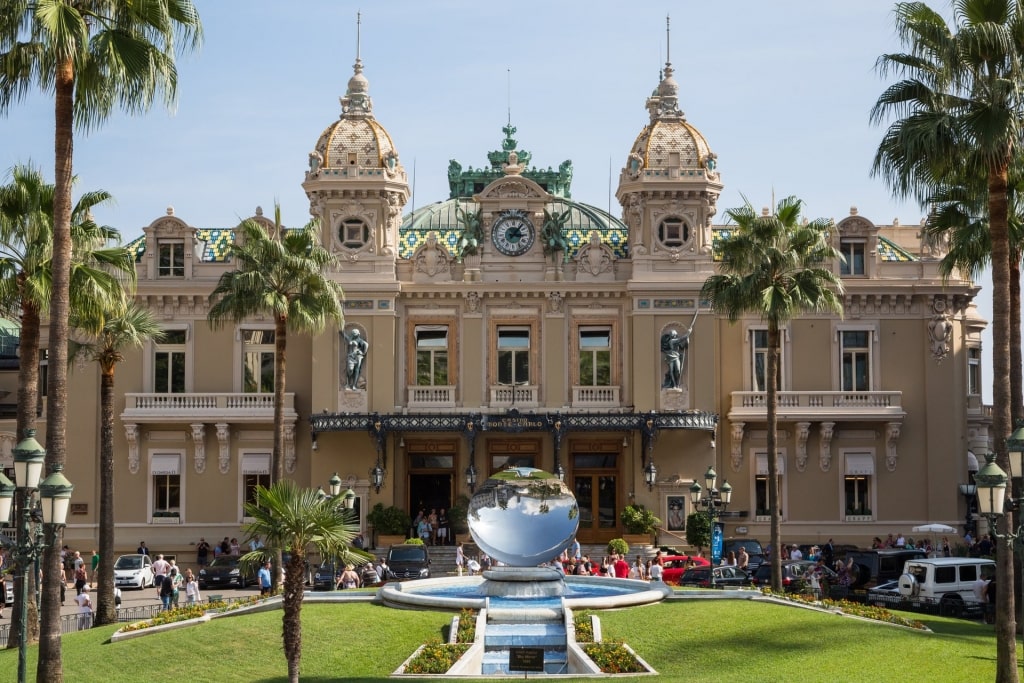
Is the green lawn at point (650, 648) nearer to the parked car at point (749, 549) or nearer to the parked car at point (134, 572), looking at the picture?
the parked car at point (749, 549)

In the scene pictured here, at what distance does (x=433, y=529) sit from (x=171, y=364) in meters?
12.3

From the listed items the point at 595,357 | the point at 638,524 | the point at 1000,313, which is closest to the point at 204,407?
the point at 595,357

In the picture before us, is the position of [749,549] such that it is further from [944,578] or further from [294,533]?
[294,533]

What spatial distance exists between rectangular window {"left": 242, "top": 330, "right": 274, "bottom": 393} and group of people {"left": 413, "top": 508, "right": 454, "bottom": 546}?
26.0 ft

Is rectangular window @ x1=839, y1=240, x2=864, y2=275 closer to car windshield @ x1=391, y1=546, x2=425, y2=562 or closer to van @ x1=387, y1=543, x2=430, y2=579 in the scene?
van @ x1=387, y1=543, x2=430, y2=579

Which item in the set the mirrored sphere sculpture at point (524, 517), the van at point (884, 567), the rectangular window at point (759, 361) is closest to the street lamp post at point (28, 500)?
the mirrored sphere sculpture at point (524, 517)

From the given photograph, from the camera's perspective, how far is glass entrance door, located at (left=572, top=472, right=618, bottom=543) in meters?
54.7

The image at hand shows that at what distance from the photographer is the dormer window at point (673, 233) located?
54.8 meters

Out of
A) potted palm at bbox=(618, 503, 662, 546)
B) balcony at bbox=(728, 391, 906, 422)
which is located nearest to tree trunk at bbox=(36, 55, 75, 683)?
potted palm at bbox=(618, 503, 662, 546)

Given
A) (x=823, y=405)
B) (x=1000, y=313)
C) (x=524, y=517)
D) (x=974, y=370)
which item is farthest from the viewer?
(x=974, y=370)

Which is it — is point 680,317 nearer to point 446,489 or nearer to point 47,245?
point 446,489

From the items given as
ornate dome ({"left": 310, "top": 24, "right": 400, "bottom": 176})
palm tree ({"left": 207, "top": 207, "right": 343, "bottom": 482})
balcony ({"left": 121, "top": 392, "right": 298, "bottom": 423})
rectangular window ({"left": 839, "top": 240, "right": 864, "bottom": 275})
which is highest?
ornate dome ({"left": 310, "top": 24, "right": 400, "bottom": 176})

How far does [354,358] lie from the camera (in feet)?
178

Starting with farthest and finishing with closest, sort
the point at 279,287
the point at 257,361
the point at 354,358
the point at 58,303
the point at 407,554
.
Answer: the point at 257,361, the point at 354,358, the point at 407,554, the point at 279,287, the point at 58,303
